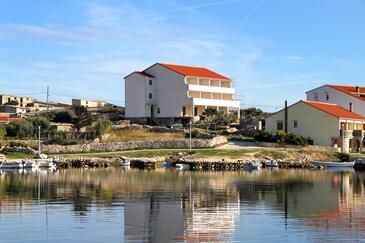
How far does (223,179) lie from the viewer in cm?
5247

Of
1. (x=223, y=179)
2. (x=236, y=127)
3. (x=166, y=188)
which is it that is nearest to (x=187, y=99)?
(x=236, y=127)

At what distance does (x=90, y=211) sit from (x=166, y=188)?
43.7 ft

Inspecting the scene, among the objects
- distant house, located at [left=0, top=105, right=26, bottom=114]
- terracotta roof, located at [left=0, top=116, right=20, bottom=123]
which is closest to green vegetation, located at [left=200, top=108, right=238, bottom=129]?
terracotta roof, located at [left=0, top=116, right=20, bottom=123]

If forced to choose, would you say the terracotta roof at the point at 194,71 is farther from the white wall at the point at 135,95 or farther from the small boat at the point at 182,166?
the small boat at the point at 182,166

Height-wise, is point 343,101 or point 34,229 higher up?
point 343,101

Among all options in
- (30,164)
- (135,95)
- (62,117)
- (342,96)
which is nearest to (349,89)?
(342,96)

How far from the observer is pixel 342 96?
102 meters

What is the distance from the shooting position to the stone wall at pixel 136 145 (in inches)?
3076

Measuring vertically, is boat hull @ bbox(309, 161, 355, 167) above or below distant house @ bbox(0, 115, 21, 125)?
below

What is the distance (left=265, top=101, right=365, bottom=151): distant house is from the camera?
276ft

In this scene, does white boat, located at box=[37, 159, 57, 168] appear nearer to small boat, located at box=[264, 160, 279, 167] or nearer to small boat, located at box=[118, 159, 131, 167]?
small boat, located at box=[118, 159, 131, 167]

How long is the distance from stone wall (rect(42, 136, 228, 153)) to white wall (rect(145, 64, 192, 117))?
64.3 ft

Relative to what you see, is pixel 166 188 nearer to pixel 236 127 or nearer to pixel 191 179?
pixel 191 179

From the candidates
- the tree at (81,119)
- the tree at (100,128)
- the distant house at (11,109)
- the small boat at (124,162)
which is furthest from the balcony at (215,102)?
the distant house at (11,109)
